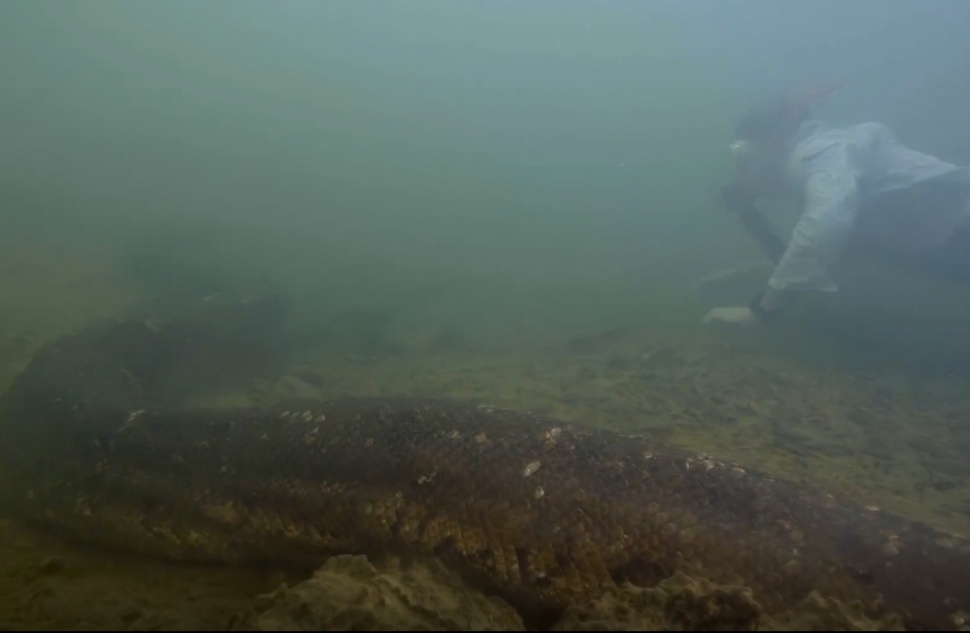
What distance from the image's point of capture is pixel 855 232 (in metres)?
6.73

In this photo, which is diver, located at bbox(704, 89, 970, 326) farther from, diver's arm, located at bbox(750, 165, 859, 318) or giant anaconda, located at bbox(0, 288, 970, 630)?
giant anaconda, located at bbox(0, 288, 970, 630)

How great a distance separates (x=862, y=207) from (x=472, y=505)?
6.25m

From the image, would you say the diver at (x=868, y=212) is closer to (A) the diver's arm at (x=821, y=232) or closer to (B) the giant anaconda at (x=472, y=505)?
(A) the diver's arm at (x=821, y=232)

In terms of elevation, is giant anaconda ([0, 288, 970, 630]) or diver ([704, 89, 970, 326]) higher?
diver ([704, 89, 970, 326])

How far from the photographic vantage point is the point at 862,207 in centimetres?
644

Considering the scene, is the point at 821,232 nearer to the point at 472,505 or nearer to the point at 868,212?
the point at 868,212

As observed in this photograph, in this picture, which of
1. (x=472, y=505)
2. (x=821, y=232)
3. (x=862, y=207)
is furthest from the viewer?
(x=862, y=207)

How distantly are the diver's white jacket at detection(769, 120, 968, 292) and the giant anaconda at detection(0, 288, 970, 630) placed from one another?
475 centimetres

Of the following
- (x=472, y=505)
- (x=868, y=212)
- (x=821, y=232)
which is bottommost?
(x=472, y=505)

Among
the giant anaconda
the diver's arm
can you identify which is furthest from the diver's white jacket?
the giant anaconda

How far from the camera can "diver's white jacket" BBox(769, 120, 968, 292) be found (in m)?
6.17

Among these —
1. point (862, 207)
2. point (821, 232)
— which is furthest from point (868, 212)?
point (821, 232)

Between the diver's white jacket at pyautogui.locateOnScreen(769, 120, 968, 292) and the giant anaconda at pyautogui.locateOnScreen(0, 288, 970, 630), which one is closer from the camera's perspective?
the giant anaconda at pyautogui.locateOnScreen(0, 288, 970, 630)

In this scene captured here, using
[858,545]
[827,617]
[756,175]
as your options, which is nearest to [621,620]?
[827,617]
